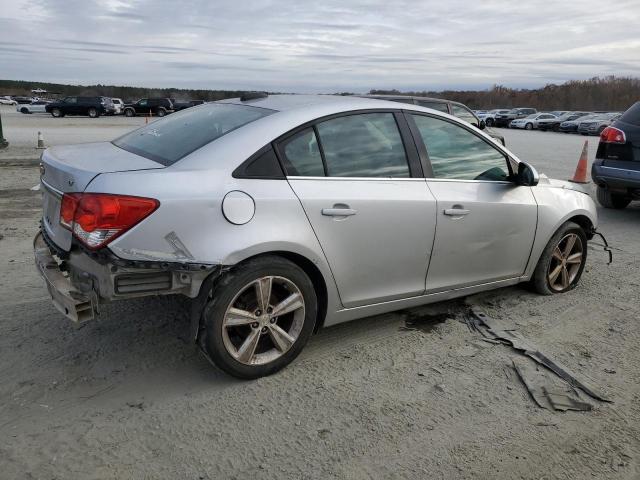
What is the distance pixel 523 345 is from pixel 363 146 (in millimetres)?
1756

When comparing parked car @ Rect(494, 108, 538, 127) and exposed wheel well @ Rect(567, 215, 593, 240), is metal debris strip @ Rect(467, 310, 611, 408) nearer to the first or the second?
exposed wheel well @ Rect(567, 215, 593, 240)

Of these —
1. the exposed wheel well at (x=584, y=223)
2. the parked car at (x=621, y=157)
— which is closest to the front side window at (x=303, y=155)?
the exposed wheel well at (x=584, y=223)

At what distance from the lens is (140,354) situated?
143 inches

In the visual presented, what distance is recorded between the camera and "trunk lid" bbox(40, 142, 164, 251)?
3.09 m

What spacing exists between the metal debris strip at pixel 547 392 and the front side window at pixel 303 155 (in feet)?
5.80

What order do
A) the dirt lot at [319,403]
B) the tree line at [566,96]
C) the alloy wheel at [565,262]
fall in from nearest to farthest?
the dirt lot at [319,403], the alloy wheel at [565,262], the tree line at [566,96]

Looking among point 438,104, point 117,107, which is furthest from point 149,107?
point 438,104

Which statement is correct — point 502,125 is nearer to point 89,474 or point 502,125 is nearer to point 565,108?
point 565,108

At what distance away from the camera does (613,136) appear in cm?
801

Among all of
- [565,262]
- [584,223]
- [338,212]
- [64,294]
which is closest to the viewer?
[64,294]

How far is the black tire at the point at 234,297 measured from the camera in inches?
122

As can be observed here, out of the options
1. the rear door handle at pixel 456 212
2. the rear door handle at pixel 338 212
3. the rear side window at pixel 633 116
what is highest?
the rear side window at pixel 633 116

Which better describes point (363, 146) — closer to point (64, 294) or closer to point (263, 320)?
point (263, 320)

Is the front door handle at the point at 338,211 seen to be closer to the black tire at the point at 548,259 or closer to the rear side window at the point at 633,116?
the black tire at the point at 548,259
